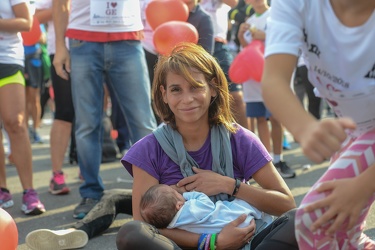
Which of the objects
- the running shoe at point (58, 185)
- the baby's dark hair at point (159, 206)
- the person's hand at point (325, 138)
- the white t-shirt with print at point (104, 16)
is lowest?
the running shoe at point (58, 185)

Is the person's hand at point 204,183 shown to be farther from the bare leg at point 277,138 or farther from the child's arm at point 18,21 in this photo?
the bare leg at point 277,138

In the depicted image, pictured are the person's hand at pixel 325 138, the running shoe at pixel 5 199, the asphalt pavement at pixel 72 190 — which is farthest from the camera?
the running shoe at pixel 5 199

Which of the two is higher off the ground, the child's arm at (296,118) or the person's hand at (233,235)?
the child's arm at (296,118)

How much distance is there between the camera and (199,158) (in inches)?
133

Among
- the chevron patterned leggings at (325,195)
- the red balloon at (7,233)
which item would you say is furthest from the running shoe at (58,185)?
the chevron patterned leggings at (325,195)

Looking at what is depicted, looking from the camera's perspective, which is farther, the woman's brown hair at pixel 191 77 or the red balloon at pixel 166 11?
the red balloon at pixel 166 11

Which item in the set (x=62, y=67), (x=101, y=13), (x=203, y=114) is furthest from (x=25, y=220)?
(x=203, y=114)

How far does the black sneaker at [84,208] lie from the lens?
4836mm

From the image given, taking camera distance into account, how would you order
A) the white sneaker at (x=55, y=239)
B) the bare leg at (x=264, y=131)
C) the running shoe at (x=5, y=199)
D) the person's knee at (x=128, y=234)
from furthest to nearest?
1. the bare leg at (x=264, y=131)
2. the running shoe at (x=5, y=199)
3. the white sneaker at (x=55, y=239)
4. the person's knee at (x=128, y=234)

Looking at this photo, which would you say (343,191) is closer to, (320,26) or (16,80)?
(320,26)

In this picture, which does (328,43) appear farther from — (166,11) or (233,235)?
(166,11)

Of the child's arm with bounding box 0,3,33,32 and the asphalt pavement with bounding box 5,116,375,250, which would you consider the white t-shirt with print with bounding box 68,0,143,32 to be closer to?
the child's arm with bounding box 0,3,33,32

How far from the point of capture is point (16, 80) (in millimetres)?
5055

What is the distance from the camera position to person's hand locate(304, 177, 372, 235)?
2285mm
